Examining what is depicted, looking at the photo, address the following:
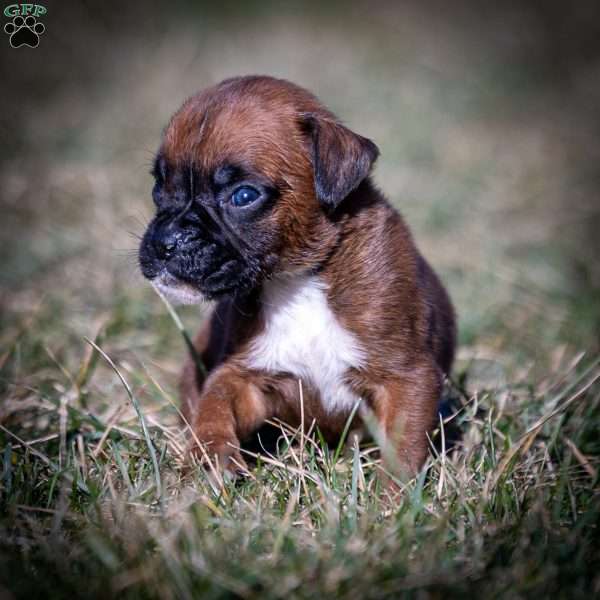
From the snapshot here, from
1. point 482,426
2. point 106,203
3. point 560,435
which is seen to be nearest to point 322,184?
point 482,426

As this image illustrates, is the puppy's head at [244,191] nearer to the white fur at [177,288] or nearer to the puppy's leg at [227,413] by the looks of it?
the white fur at [177,288]

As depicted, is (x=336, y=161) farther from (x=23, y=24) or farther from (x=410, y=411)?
(x=23, y=24)

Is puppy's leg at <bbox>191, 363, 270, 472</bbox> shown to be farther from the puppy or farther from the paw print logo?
the paw print logo

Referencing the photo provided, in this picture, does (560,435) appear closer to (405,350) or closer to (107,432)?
(405,350)

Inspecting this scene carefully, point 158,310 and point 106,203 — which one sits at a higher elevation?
point 106,203

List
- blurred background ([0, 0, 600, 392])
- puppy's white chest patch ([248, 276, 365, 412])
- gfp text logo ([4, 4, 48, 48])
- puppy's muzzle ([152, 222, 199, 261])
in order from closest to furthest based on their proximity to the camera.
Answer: puppy's muzzle ([152, 222, 199, 261]) < puppy's white chest patch ([248, 276, 365, 412]) < gfp text logo ([4, 4, 48, 48]) < blurred background ([0, 0, 600, 392])

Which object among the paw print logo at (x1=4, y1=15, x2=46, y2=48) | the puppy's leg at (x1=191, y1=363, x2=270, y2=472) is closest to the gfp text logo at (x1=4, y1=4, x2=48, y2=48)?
the paw print logo at (x1=4, y1=15, x2=46, y2=48)

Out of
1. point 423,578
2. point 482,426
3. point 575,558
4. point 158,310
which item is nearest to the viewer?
point 423,578
